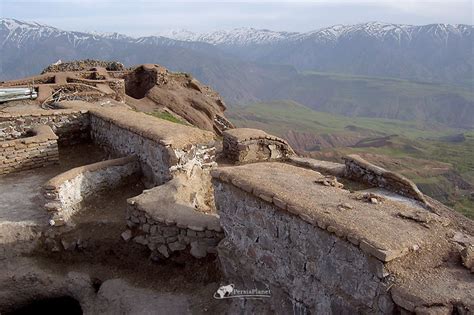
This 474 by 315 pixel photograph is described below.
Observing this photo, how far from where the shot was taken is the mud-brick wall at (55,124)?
1383 cm

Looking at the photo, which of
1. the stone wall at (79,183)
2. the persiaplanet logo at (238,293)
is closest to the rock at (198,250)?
the persiaplanet logo at (238,293)

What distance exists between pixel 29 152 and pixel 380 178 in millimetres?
10069

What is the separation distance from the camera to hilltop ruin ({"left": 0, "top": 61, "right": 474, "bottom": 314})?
5.61 m

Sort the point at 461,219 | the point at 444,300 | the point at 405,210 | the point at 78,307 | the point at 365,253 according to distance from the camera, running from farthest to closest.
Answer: the point at 461,219 → the point at 78,307 → the point at 405,210 → the point at 365,253 → the point at 444,300

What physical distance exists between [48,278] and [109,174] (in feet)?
9.80

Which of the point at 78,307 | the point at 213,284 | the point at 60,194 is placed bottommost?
the point at 78,307

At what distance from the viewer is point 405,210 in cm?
655

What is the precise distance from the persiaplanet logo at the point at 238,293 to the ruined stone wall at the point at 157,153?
370cm

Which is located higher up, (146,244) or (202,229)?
(202,229)

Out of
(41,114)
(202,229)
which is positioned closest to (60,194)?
(202,229)

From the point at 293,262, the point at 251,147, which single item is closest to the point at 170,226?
the point at 293,262

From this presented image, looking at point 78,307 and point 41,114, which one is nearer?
point 78,307

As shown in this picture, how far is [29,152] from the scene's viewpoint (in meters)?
12.6

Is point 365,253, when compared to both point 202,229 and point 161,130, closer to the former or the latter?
point 202,229
